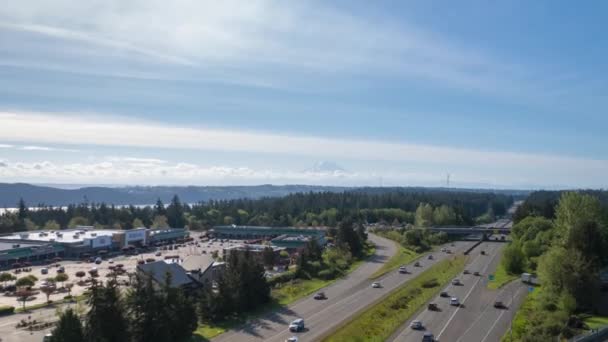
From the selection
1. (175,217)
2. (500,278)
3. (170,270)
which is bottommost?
(500,278)

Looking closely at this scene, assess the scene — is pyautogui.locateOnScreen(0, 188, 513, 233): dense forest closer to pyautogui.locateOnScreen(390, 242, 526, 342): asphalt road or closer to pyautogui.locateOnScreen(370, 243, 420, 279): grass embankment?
pyautogui.locateOnScreen(370, 243, 420, 279): grass embankment

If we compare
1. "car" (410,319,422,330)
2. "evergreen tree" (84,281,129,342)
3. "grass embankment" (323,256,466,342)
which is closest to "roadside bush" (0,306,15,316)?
"evergreen tree" (84,281,129,342)

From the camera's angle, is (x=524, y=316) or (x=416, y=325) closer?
(x=416, y=325)

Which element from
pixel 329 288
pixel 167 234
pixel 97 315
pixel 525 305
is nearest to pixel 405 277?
pixel 329 288

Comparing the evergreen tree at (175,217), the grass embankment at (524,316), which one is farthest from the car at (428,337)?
the evergreen tree at (175,217)

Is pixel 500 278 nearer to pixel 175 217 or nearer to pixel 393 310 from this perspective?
pixel 393 310

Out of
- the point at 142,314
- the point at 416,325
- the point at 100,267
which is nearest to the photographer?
the point at 142,314

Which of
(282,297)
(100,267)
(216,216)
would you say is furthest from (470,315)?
(216,216)

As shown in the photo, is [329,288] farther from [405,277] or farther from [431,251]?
[431,251]
